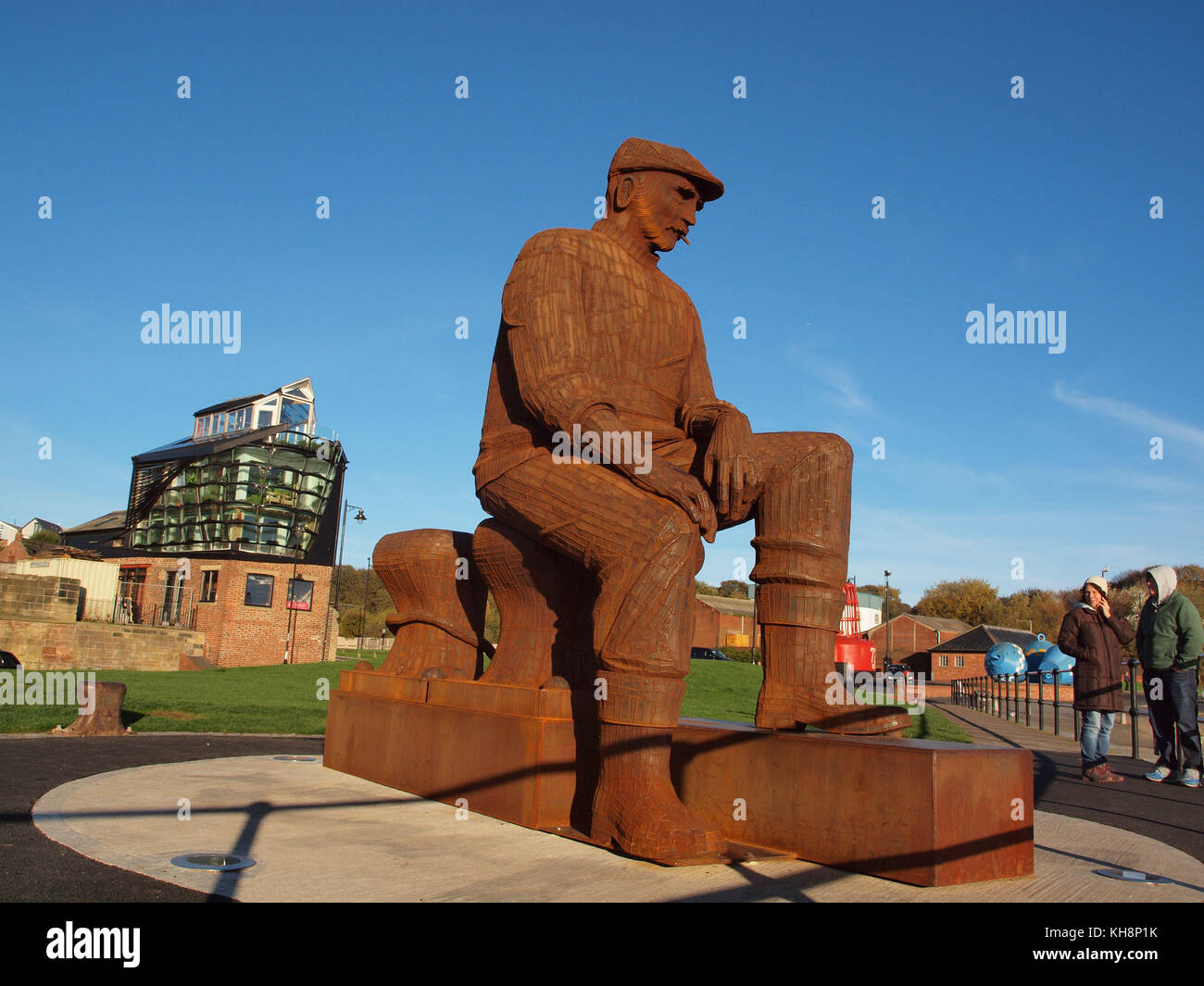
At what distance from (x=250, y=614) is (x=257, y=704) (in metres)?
26.5

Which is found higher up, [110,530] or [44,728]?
[110,530]

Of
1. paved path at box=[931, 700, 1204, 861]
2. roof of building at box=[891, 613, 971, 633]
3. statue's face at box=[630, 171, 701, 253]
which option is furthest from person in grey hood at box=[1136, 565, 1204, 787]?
roof of building at box=[891, 613, 971, 633]

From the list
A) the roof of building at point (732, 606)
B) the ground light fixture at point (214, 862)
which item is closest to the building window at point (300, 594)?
the roof of building at point (732, 606)

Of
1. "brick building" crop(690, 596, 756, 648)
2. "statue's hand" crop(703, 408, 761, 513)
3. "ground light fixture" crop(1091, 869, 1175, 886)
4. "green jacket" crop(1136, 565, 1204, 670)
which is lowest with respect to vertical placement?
"brick building" crop(690, 596, 756, 648)

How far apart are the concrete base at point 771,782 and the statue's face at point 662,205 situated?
218cm

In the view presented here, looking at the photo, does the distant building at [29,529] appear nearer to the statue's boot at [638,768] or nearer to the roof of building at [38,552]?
the roof of building at [38,552]

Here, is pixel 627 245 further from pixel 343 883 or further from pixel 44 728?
pixel 44 728

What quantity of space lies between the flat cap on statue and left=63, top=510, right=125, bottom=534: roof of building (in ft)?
191

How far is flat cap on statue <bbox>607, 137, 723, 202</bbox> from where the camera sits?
4.19m

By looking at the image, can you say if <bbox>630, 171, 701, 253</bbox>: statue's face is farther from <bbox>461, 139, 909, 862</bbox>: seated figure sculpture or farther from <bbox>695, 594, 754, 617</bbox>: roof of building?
<bbox>695, 594, 754, 617</bbox>: roof of building

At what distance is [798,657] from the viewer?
144 inches

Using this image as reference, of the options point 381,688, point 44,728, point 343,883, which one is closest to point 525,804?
point 343,883

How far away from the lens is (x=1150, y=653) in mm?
7738
